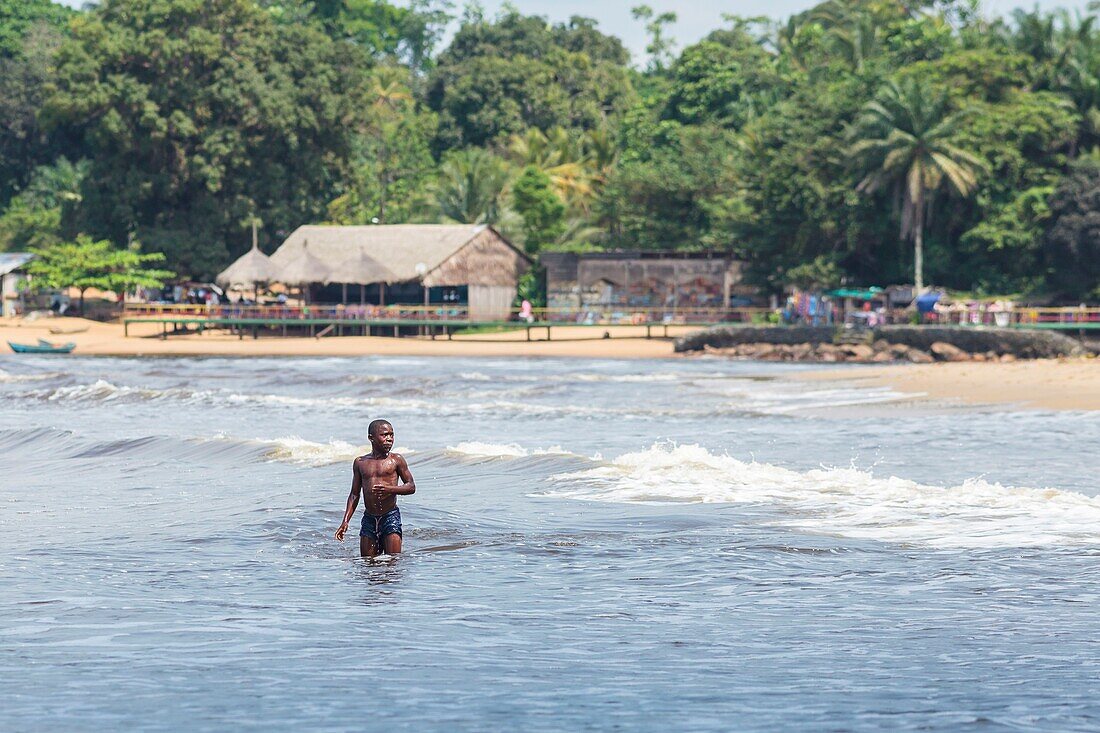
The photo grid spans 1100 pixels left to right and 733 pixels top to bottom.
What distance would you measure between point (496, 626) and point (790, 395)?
69.0ft

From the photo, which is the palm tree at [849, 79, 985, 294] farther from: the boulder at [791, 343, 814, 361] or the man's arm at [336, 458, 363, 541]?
the man's arm at [336, 458, 363, 541]

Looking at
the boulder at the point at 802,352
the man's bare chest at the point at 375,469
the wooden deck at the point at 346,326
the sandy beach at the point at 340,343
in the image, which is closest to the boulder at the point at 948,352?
the boulder at the point at 802,352

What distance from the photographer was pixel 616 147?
7512 centimetres

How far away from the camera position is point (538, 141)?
232 feet

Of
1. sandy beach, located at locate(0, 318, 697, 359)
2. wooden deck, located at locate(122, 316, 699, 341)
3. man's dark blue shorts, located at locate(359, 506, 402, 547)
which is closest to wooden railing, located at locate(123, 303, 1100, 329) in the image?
wooden deck, located at locate(122, 316, 699, 341)

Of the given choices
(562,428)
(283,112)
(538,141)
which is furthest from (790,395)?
(538,141)

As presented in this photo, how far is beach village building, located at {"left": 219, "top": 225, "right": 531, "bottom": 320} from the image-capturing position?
54000 mm

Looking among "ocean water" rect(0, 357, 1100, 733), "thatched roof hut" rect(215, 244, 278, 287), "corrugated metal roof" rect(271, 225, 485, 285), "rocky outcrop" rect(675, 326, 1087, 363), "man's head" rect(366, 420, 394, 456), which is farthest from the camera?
"thatched roof hut" rect(215, 244, 278, 287)

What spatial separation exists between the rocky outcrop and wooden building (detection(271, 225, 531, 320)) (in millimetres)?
11146

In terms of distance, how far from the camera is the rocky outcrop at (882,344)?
133ft

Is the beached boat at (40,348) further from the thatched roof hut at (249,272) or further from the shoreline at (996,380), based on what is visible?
the shoreline at (996,380)

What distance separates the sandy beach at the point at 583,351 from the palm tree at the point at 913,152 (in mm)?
8355

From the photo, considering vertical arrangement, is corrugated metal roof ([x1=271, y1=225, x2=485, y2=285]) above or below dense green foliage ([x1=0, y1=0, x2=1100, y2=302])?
below

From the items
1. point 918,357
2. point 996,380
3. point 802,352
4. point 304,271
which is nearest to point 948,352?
point 918,357
